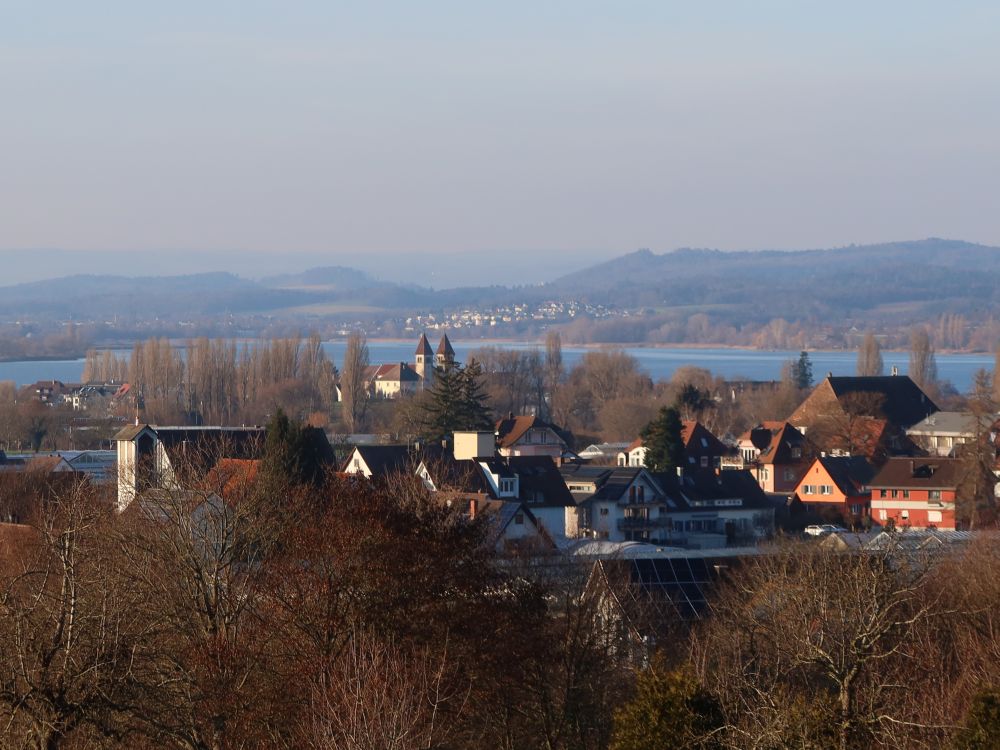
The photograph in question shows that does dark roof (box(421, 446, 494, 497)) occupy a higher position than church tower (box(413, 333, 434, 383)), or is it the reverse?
dark roof (box(421, 446, 494, 497))

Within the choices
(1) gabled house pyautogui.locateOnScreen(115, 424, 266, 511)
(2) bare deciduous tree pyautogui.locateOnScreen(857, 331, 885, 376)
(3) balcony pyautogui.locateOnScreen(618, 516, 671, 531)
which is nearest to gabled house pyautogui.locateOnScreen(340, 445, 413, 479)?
(1) gabled house pyautogui.locateOnScreen(115, 424, 266, 511)

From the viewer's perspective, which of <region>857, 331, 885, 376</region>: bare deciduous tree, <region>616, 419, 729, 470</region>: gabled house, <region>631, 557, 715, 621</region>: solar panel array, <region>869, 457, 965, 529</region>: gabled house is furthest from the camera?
<region>857, 331, 885, 376</region>: bare deciduous tree

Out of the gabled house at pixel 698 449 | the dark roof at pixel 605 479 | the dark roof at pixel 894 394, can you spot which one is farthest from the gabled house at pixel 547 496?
the dark roof at pixel 894 394

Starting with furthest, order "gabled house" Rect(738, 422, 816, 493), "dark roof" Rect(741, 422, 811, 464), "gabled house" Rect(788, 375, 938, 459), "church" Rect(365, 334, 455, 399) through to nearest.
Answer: "church" Rect(365, 334, 455, 399), "gabled house" Rect(788, 375, 938, 459), "dark roof" Rect(741, 422, 811, 464), "gabled house" Rect(738, 422, 816, 493)

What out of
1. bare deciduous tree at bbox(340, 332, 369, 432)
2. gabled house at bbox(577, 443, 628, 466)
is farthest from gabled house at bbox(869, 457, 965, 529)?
bare deciduous tree at bbox(340, 332, 369, 432)

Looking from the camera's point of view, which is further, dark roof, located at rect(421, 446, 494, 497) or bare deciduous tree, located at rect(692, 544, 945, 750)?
dark roof, located at rect(421, 446, 494, 497)

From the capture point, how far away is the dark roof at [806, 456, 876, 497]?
136 ft

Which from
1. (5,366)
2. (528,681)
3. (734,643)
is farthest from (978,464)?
(5,366)

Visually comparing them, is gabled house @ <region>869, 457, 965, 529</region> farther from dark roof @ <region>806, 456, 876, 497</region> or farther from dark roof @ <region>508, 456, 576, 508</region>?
dark roof @ <region>508, 456, 576, 508</region>

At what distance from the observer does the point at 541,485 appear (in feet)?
112

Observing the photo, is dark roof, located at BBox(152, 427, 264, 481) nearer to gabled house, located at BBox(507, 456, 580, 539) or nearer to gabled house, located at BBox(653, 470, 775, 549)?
gabled house, located at BBox(507, 456, 580, 539)

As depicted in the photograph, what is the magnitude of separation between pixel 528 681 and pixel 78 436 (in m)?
46.5

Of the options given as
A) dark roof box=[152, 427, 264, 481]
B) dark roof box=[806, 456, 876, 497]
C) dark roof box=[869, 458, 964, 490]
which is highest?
dark roof box=[152, 427, 264, 481]

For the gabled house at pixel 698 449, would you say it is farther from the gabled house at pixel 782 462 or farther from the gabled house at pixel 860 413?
the gabled house at pixel 860 413
